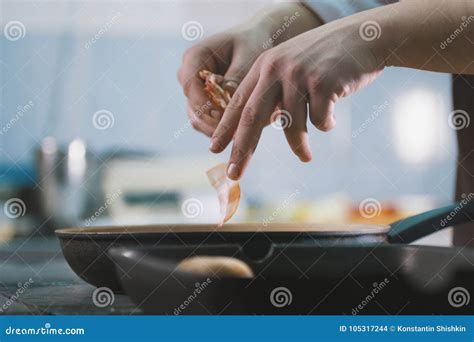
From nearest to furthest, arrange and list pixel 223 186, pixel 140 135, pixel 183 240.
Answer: pixel 183 240, pixel 223 186, pixel 140 135

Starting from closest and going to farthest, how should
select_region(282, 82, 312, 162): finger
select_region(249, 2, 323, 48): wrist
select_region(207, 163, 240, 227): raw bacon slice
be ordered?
1. select_region(282, 82, 312, 162): finger
2. select_region(207, 163, 240, 227): raw bacon slice
3. select_region(249, 2, 323, 48): wrist

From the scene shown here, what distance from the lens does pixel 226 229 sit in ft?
1.95

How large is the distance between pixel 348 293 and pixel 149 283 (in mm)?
144

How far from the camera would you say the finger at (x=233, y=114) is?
61 cm

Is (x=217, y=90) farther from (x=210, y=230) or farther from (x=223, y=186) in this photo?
(x=210, y=230)

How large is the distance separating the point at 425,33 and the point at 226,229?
0.90 ft

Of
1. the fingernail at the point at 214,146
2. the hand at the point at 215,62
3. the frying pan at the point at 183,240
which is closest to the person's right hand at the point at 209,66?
the hand at the point at 215,62

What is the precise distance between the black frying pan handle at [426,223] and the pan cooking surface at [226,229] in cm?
9

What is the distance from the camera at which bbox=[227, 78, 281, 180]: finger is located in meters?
0.58

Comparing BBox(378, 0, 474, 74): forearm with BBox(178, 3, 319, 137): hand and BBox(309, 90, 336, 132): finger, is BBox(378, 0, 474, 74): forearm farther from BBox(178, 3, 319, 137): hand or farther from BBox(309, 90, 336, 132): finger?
BBox(178, 3, 319, 137): hand

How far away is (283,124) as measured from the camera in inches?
24.5

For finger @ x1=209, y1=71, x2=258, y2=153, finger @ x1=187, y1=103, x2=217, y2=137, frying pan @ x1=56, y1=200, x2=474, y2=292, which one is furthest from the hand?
frying pan @ x1=56, y1=200, x2=474, y2=292

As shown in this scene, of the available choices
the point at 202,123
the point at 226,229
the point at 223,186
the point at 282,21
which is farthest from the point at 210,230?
the point at 282,21

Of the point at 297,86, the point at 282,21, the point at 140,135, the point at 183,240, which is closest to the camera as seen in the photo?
the point at 183,240
